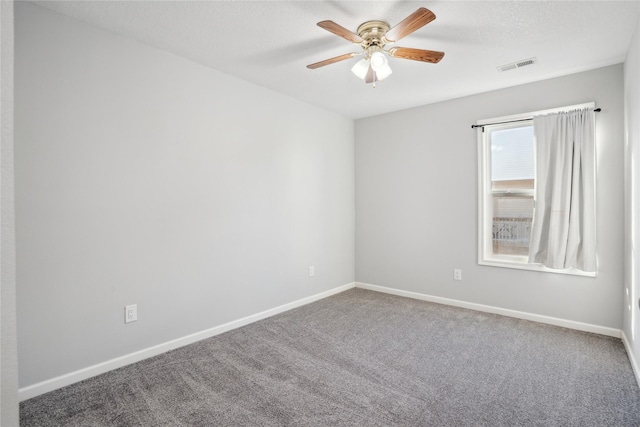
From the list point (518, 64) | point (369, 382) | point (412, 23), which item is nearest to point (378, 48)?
point (412, 23)

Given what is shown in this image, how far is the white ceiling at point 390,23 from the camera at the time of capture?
208 centimetres

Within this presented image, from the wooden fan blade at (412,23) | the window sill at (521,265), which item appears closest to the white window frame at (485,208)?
the window sill at (521,265)

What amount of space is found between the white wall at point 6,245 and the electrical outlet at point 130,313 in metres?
1.51

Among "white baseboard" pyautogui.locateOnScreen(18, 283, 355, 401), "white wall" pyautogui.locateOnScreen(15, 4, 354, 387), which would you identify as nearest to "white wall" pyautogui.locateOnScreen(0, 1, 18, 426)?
"white wall" pyautogui.locateOnScreen(15, 4, 354, 387)

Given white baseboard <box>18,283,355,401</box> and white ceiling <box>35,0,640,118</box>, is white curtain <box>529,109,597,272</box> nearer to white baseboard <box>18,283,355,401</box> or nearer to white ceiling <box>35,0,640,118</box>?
white ceiling <box>35,0,640,118</box>

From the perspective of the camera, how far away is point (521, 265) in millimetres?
3410

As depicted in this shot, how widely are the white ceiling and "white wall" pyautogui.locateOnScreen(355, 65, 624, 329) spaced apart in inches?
12.5

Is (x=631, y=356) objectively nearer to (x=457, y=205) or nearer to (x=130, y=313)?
(x=457, y=205)

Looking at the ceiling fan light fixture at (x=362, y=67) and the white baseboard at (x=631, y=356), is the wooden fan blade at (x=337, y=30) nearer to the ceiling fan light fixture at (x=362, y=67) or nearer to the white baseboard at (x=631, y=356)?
the ceiling fan light fixture at (x=362, y=67)

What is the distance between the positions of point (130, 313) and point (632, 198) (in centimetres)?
402

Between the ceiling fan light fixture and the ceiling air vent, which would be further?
the ceiling air vent

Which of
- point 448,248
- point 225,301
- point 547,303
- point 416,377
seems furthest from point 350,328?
point 547,303

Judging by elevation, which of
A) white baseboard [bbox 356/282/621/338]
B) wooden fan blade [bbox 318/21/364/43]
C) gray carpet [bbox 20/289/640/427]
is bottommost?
gray carpet [bbox 20/289/640/427]

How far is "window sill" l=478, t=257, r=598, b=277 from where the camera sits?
3095mm
